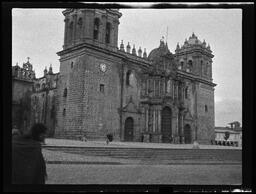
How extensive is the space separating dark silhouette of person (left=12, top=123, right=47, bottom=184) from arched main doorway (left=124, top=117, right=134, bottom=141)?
20.6 meters

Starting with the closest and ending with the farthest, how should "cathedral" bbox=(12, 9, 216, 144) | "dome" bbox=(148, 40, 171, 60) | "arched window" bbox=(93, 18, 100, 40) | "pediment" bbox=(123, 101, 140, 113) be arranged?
1. "cathedral" bbox=(12, 9, 216, 144)
2. "arched window" bbox=(93, 18, 100, 40)
3. "pediment" bbox=(123, 101, 140, 113)
4. "dome" bbox=(148, 40, 171, 60)

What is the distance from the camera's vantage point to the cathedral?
77.3ft

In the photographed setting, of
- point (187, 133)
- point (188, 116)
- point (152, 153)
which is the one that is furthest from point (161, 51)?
point (152, 153)

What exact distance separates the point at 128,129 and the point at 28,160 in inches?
847

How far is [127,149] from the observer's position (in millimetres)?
15680

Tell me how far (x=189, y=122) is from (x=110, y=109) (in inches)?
426

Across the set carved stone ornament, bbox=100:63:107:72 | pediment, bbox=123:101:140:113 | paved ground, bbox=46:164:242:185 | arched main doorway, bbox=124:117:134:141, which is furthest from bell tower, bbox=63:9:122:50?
paved ground, bbox=46:164:242:185

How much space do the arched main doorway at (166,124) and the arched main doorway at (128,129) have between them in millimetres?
3842

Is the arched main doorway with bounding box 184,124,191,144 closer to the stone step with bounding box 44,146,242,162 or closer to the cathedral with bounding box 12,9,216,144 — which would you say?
the cathedral with bounding box 12,9,216,144

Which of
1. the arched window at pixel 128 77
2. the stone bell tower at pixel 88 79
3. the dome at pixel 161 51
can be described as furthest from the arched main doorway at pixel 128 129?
the dome at pixel 161 51

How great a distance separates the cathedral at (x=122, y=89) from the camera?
23.5 metres

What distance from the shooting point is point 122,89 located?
1057 inches
